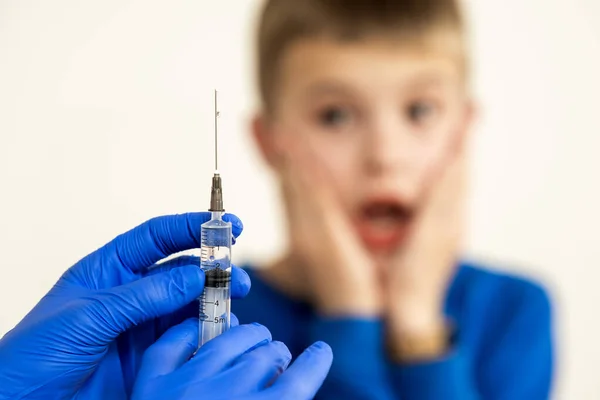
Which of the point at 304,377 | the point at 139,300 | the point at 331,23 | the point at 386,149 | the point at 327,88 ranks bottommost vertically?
the point at 304,377

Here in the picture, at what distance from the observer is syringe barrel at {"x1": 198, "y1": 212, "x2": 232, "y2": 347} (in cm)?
79

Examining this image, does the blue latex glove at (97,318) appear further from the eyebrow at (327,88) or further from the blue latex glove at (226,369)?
the eyebrow at (327,88)

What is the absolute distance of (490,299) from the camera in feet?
4.14

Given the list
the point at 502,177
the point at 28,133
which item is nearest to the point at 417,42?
the point at 502,177

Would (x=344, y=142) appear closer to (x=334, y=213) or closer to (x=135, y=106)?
(x=334, y=213)

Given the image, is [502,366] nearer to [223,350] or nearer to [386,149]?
[386,149]

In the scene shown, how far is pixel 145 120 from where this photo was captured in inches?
46.7

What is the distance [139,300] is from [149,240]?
14 centimetres

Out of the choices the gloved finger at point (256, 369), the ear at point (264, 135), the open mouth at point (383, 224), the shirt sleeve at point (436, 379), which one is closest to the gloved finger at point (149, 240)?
the gloved finger at point (256, 369)

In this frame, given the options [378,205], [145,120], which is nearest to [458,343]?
[378,205]

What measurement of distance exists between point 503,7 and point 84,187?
1.08m

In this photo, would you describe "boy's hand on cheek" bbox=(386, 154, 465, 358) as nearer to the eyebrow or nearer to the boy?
the boy

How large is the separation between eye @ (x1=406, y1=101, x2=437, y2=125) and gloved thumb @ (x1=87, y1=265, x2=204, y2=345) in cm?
65

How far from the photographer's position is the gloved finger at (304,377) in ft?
2.47
